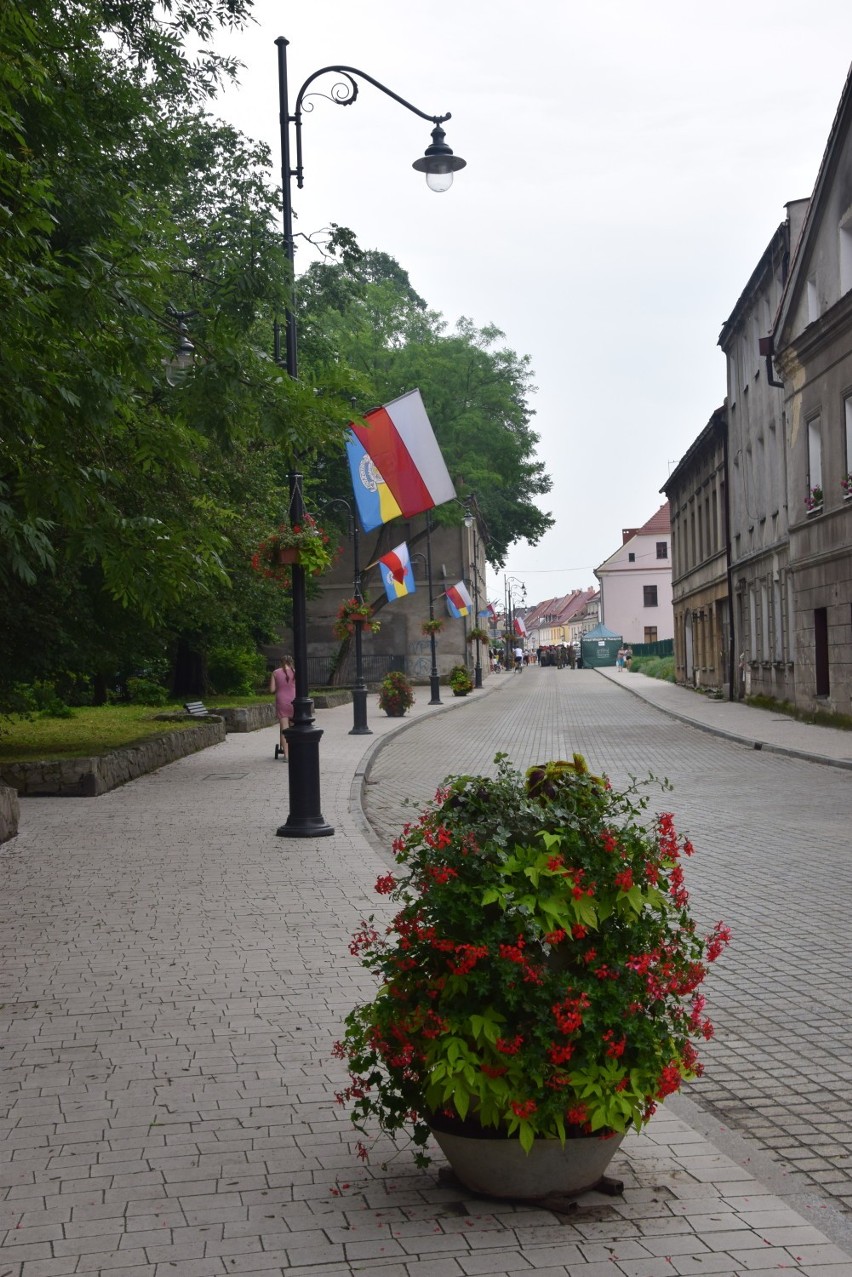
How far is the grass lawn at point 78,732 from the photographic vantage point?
755 inches

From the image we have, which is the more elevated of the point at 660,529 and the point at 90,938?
the point at 660,529

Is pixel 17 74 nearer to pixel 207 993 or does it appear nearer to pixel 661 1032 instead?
pixel 207 993

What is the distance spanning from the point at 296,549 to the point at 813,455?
17536 millimetres

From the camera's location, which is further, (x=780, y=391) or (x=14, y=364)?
(x=780, y=391)

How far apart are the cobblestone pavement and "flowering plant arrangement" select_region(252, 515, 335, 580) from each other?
2.94 metres

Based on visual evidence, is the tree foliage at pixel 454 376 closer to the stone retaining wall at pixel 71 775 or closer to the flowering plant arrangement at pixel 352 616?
the flowering plant arrangement at pixel 352 616

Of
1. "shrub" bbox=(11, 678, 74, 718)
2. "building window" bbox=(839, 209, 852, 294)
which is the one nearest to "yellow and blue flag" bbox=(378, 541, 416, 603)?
"shrub" bbox=(11, 678, 74, 718)

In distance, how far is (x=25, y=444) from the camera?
8984 mm

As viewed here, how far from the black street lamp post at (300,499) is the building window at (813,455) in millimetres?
16399

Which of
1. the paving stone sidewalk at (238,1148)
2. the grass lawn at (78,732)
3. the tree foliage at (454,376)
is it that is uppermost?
the tree foliage at (454,376)

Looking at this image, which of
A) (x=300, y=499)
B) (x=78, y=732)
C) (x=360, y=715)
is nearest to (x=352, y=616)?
(x=360, y=715)

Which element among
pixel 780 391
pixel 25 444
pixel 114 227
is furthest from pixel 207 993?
pixel 780 391

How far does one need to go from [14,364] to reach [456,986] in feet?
16.0

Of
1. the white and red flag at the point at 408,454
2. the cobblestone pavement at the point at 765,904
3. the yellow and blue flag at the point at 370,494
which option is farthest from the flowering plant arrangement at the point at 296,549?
the yellow and blue flag at the point at 370,494
